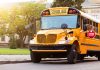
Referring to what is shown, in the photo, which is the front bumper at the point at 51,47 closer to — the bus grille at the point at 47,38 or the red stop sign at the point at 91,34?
the bus grille at the point at 47,38

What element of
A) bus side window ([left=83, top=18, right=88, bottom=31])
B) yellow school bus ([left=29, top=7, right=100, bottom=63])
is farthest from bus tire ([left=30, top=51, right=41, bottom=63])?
bus side window ([left=83, top=18, right=88, bottom=31])

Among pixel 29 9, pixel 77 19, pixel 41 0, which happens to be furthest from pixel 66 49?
pixel 41 0

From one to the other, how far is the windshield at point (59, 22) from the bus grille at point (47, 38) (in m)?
1.29

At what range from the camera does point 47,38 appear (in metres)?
26.4

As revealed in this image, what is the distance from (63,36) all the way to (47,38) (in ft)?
2.89

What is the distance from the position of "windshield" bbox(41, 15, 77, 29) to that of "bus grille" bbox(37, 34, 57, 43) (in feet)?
4.23

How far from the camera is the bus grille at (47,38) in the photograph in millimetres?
26281

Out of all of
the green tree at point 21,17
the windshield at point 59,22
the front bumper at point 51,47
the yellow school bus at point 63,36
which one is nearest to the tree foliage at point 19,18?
the green tree at point 21,17

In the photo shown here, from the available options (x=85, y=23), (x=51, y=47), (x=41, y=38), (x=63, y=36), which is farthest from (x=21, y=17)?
(x=51, y=47)

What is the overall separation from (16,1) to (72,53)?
76219 mm

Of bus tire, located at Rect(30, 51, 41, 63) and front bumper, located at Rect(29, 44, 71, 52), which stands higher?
front bumper, located at Rect(29, 44, 71, 52)

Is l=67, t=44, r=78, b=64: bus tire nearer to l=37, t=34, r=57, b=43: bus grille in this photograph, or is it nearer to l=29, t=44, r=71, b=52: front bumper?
l=29, t=44, r=71, b=52: front bumper

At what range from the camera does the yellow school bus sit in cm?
2622

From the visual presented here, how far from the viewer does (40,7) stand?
9175 cm
